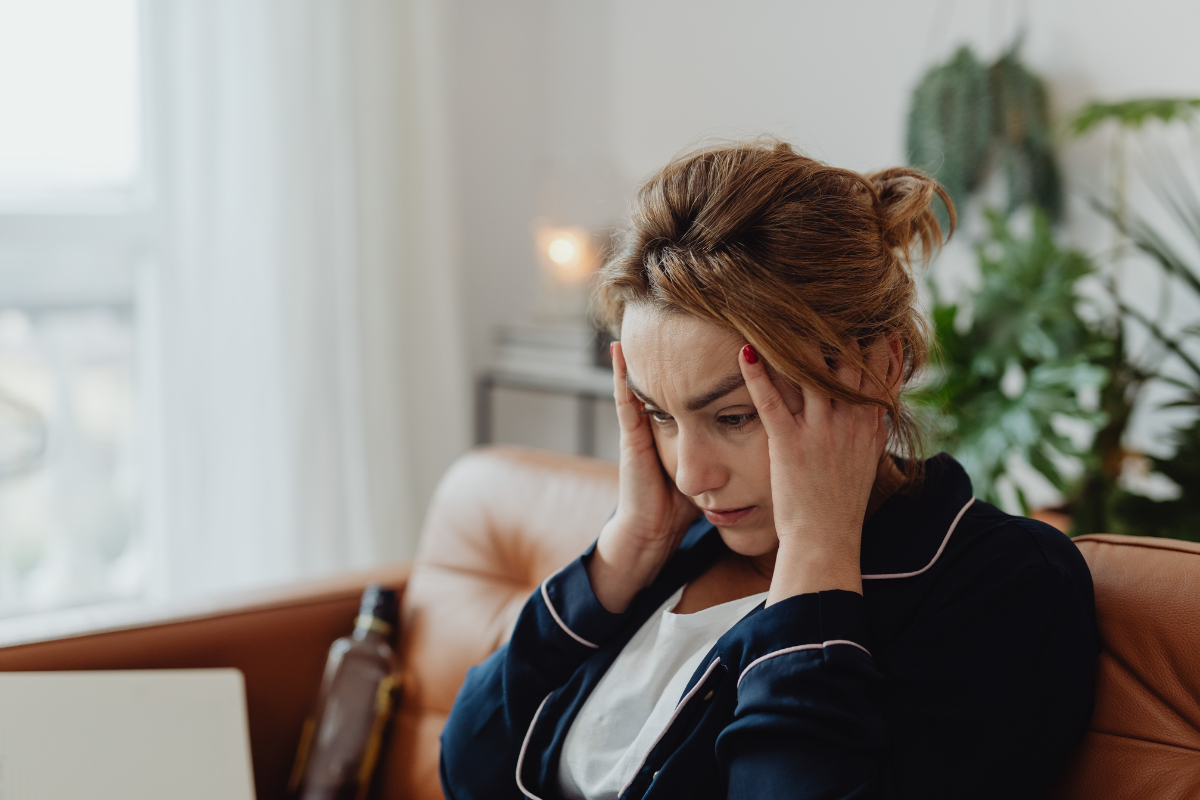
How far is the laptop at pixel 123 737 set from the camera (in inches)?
41.0

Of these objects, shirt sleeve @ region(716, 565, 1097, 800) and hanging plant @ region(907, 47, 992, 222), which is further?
hanging plant @ region(907, 47, 992, 222)

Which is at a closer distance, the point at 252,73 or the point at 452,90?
the point at 252,73

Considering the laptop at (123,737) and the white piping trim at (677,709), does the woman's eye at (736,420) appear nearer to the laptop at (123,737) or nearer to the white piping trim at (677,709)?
the white piping trim at (677,709)

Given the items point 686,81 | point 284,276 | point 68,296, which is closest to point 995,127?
point 686,81

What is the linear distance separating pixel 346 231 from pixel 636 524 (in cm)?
158

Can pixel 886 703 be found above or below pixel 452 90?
below

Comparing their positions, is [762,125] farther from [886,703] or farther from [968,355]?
[886,703]

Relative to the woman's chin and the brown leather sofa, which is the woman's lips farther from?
the brown leather sofa

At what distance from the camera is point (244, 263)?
7.32 ft

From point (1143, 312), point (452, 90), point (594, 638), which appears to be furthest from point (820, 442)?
point (452, 90)

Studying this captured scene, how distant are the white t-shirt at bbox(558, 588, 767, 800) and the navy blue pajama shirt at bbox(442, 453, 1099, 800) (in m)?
0.04

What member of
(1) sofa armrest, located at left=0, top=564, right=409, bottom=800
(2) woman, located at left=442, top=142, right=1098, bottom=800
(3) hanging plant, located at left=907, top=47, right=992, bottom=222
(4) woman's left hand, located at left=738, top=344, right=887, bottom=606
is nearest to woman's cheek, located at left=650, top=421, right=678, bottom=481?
(2) woman, located at left=442, top=142, right=1098, bottom=800

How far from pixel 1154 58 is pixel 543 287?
1.57 metres

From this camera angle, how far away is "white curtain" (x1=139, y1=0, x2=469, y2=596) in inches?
85.9
